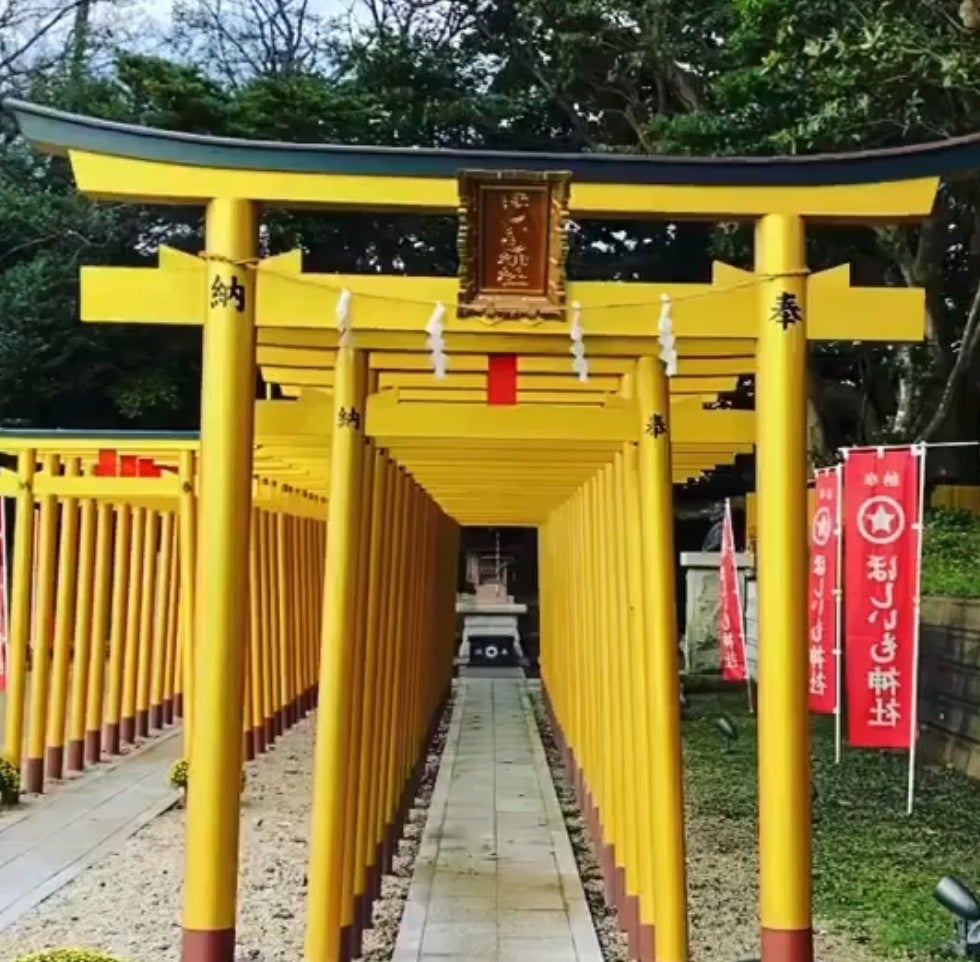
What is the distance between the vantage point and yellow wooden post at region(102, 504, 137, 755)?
534 inches

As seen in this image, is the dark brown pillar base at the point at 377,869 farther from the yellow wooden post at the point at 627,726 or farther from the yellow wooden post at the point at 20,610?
the yellow wooden post at the point at 20,610

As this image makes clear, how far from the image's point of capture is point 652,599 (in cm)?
561

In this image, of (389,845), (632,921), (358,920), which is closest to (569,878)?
(389,845)

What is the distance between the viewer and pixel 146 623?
48.2 feet

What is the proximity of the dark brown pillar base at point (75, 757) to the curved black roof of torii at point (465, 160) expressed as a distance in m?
8.67

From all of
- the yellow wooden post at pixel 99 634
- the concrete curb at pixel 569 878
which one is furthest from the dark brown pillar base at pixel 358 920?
the yellow wooden post at pixel 99 634

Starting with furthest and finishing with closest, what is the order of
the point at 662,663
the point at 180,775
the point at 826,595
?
the point at 826,595
the point at 180,775
the point at 662,663

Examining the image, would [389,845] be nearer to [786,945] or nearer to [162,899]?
[162,899]

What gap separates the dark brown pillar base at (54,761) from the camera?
1180 cm

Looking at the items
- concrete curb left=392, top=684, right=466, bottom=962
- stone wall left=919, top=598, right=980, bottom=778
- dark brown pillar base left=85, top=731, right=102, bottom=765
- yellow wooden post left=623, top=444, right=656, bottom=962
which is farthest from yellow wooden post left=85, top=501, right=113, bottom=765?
yellow wooden post left=623, top=444, right=656, bottom=962

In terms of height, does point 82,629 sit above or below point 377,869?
above

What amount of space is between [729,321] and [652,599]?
1214 mm

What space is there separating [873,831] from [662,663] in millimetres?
4388

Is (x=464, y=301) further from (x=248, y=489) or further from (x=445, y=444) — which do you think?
(x=445, y=444)
